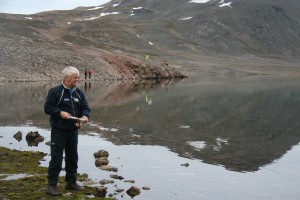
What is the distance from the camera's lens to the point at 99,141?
1753 centimetres

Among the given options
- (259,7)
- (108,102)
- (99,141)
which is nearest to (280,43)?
(259,7)

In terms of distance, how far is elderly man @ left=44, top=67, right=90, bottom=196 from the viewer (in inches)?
373

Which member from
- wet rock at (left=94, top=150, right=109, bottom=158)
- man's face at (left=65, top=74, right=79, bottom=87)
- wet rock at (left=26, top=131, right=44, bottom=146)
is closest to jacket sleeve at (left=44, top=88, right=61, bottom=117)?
man's face at (left=65, top=74, right=79, bottom=87)

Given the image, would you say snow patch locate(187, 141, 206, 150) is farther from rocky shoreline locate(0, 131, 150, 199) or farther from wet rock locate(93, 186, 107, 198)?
wet rock locate(93, 186, 107, 198)

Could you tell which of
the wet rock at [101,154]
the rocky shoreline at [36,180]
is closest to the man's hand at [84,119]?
the rocky shoreline at [36,180]

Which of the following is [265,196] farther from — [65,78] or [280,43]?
[280,43]

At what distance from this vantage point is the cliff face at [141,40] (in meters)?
64.9

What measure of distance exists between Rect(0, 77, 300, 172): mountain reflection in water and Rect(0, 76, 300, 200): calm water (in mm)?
35

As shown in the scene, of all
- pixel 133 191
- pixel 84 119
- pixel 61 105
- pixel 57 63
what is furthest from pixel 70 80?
pixel 57 63

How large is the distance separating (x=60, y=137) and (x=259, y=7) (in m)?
199

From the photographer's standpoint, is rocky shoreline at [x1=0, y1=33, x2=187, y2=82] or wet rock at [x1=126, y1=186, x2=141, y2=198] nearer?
wet rock at [x1=126, y1=186, x2=141, y2=198]

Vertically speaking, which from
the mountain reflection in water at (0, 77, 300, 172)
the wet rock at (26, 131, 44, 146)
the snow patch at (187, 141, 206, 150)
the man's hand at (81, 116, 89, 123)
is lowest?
the mountain reflection in water at (0, 77, 300, 172)

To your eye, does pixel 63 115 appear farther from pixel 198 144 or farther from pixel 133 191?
pixel 198 144

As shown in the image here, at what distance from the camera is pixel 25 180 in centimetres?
1056
